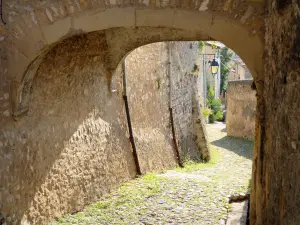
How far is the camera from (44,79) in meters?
4.23

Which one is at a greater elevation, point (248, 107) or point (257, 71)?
point (257, 71)

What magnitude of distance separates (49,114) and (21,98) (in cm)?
61

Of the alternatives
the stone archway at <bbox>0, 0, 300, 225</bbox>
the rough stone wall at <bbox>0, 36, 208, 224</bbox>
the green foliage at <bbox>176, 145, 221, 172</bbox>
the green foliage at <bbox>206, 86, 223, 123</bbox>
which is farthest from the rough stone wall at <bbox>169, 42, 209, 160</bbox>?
the green foliage at <bbox>206, 86, 223, 123</bbox>

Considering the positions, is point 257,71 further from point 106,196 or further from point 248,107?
point 248,107

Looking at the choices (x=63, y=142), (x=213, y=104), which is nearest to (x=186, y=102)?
(x=63, y=142)

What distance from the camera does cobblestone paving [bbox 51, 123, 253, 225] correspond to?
15.3ft

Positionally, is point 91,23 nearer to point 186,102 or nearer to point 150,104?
point 150,104

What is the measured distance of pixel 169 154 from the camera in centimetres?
788

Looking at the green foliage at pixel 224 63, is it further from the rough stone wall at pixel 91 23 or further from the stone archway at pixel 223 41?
the rough stone wall at pixel 91 23

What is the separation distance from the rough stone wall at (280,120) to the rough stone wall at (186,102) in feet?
17.2

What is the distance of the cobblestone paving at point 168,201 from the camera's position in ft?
15.3

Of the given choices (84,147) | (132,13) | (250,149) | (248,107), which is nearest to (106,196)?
(84,147)

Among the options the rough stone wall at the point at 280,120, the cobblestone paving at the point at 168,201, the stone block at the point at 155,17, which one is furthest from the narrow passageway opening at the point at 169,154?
the stone block at the point at 155,17

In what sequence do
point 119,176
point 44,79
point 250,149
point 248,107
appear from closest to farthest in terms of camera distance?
point 44,79 → point 119,176 → point 250,149 → point 248,107
